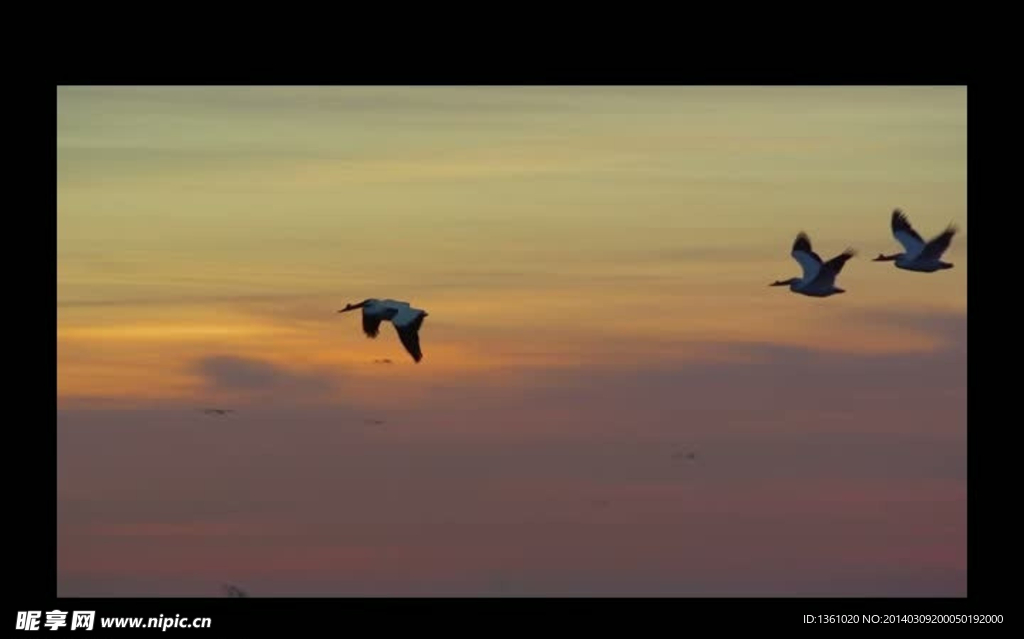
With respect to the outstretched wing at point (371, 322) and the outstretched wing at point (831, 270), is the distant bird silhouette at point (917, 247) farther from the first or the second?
the outstretched wing at point (371, 322)

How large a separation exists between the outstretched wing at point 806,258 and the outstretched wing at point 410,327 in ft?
22.6

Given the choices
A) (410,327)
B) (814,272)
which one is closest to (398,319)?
(410,327)

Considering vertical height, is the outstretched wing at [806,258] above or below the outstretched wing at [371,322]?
above

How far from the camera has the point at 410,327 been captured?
4147cm

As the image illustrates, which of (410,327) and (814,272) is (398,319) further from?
(814,272)

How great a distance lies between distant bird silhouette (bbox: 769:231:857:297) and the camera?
1721 inches

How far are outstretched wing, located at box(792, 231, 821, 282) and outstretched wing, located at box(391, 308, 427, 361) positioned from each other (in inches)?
271

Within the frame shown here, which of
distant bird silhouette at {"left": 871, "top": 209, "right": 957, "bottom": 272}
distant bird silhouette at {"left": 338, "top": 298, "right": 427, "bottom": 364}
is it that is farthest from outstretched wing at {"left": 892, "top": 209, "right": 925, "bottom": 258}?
distant bird silhouette at {"left": 338, "top": 298, "right": 427, "bottom": 364}

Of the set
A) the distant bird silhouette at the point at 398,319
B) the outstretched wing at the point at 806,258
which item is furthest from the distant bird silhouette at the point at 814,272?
the distant bird silhouette at the point at 398,319

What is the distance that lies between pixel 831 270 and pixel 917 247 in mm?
1732

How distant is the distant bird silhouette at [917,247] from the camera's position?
144ft

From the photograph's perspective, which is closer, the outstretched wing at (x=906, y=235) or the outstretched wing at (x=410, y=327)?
the outstretched wing at (x=410, y=327)
